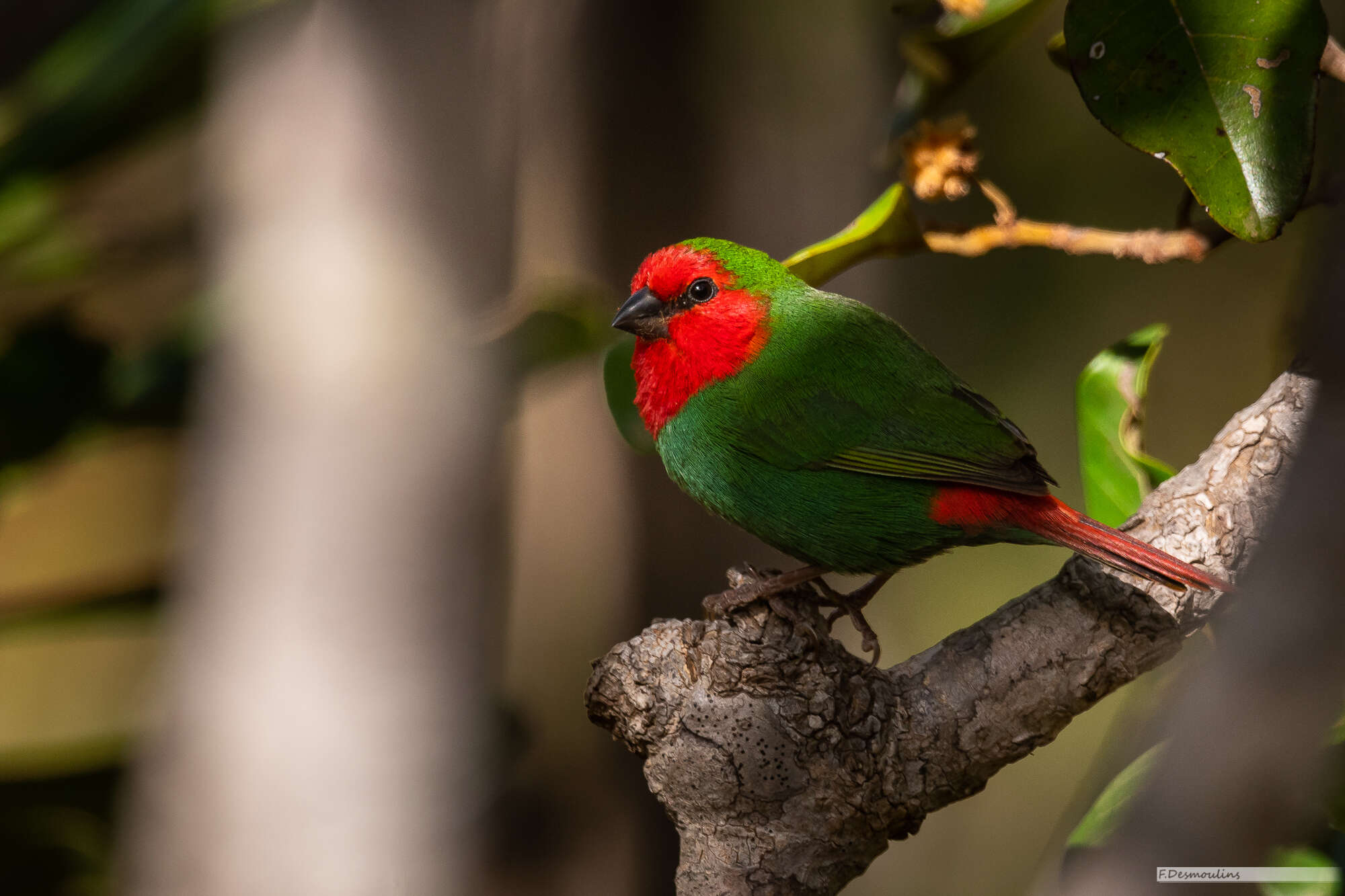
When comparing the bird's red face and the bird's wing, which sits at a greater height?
the bird's red face

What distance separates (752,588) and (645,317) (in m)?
0.52

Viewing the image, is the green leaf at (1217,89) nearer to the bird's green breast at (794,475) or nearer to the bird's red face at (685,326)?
the bird's green breast at (794,475)

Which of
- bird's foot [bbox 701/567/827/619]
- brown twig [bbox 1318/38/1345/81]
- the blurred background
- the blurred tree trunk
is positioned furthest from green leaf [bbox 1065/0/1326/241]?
the blurred background

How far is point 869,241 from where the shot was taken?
155 cm

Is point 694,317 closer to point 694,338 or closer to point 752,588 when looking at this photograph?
point 694,338

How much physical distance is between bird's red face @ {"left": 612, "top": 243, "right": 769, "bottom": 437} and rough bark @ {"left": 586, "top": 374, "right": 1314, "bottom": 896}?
0.42 metres

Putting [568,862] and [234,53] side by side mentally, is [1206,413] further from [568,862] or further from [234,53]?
[234,53]

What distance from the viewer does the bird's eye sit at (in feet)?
5.28

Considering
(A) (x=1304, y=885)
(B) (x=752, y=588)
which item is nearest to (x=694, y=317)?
(B) (x=752, y=588)

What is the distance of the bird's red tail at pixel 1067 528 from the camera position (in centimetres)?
121

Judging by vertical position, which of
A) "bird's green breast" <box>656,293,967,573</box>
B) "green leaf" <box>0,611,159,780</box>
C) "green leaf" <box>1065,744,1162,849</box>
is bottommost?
"green leaf" <box>1065,744,1162,849</box>

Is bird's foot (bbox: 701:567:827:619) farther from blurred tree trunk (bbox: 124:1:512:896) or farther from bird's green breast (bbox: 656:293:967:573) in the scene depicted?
blurred tree trunk (bbox: 124:1:512:896)

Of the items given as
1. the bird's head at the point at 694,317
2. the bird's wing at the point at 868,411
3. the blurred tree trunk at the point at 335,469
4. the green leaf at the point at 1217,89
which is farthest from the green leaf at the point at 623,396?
the green leaf at the point at 1217,89

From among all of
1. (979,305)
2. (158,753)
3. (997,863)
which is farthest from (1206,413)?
(158,753)
